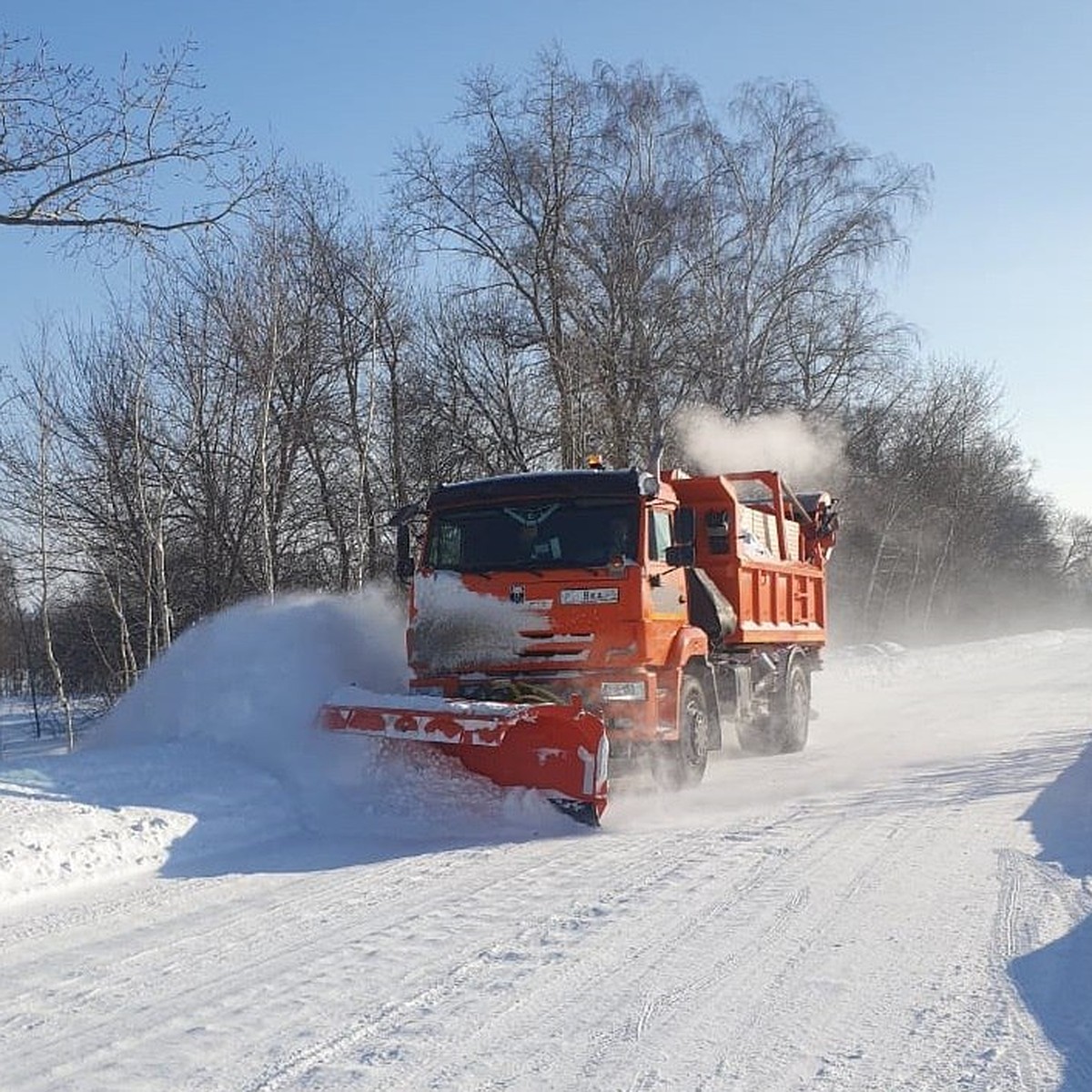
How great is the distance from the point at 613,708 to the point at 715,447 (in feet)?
46.1

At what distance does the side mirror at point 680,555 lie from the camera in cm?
1001

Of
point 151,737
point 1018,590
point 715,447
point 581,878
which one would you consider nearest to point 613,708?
point 581,878

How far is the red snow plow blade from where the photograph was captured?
8.23 m

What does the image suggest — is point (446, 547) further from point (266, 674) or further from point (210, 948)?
point (210, 948)

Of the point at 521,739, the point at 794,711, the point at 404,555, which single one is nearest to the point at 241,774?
the point at 521,739

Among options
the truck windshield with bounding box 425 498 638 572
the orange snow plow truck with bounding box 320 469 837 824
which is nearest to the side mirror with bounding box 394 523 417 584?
the orange snow plow truck with bounding box 320 469 837 824

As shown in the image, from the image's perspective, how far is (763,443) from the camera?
23969 mm

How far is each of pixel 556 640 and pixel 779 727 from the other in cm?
479

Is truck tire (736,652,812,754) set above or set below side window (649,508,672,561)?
below

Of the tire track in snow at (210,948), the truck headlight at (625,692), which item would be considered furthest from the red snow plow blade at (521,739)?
the tire track in snow at (210,948)

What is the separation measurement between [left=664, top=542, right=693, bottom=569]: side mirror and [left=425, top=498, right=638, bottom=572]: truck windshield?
47 cm

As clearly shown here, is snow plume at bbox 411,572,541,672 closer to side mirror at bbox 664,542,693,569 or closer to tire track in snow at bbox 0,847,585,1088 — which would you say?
side mirror at bbox 664,542,693,569

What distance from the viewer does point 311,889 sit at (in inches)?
260

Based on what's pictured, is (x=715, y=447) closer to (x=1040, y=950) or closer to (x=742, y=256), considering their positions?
(x=742, y=256)
